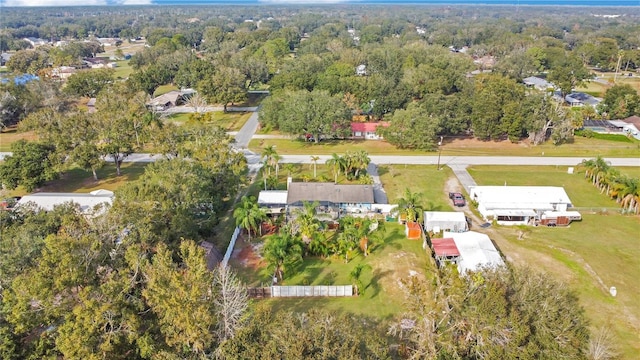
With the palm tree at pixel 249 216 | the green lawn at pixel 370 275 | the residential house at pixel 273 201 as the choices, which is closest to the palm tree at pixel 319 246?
the green lawn at pixel 370 275

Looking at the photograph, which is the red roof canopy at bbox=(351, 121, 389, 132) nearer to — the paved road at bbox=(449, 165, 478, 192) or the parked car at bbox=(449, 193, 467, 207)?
the paved road at bbox=(449, 165, 478, 192)

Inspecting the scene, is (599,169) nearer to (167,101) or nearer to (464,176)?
(464,176)

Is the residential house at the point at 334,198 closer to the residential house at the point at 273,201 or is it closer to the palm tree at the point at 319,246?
the residential house at the point at 273,201

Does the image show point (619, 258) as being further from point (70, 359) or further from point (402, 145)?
point (70, 359)

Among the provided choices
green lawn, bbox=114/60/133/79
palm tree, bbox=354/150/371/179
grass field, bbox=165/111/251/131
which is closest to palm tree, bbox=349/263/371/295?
palm tree, bbox=354/150/371/179

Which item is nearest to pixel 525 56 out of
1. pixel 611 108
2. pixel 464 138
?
pixel 611 108
